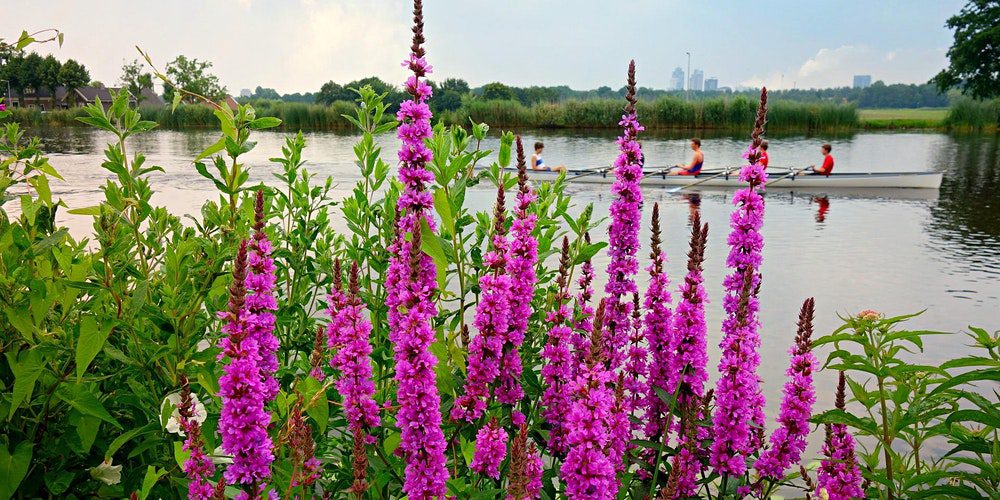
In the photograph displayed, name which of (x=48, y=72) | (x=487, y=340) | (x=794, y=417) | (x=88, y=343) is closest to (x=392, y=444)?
(x=487, y=340)

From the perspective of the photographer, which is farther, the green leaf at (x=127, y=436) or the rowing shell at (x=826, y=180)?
the rowing shell at (x=826, y=180)

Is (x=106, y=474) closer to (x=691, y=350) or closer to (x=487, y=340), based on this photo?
(x=487, y=340)

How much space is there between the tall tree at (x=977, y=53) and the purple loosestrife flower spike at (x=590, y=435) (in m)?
66.7

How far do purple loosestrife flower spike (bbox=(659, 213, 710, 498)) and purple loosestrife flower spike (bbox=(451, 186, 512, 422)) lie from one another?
727mm

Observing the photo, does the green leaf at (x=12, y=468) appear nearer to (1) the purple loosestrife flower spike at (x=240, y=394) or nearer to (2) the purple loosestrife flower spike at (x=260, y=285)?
(2) the purple loosestrife flower spike at (x=260, y=285)

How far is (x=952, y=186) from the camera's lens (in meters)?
26.4

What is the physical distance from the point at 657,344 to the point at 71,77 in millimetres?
108793

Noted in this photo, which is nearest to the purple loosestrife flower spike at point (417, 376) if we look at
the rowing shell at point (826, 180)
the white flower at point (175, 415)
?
the white flower at point (175, 415)

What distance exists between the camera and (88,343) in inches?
79.6

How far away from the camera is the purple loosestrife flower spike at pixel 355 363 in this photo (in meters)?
2.02

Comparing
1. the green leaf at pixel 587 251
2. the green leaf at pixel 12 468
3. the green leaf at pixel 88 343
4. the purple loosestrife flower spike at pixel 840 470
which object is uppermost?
the green leaf at pixel 587 251

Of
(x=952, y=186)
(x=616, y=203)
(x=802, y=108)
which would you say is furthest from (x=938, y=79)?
(x=616, y=203)

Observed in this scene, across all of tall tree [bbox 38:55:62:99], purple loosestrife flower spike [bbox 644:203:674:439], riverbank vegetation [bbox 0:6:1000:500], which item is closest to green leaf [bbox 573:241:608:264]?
riverbank vegetation [bbox 0:6:1000:500]

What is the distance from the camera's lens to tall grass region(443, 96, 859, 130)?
173 ft
